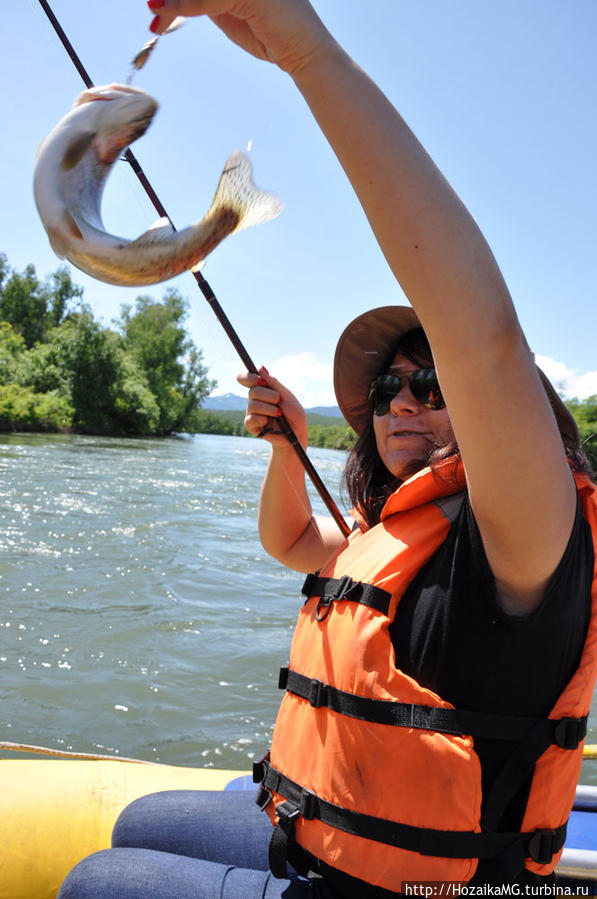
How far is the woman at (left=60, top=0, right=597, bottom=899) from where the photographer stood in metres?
1.05

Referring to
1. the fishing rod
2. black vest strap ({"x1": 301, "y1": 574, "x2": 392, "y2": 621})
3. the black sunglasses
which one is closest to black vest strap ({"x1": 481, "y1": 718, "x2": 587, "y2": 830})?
black vest strap ({"x1": 301, "y1": 574, "x2": 392, "y2": 621})

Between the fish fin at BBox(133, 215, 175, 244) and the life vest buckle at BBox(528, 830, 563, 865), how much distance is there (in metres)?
1.43

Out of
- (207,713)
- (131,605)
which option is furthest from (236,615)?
(207,713)

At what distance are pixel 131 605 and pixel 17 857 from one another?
430 cm

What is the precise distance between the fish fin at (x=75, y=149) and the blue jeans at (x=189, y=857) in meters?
1.53

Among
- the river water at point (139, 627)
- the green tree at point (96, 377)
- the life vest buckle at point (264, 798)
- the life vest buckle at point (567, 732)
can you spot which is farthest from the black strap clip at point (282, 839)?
the green tree at point (96, 377)

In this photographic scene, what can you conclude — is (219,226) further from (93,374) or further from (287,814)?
(93,374)

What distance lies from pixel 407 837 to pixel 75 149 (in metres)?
1.52

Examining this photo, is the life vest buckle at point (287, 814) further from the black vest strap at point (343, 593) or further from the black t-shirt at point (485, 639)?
the black vest strap at point (343, 593)

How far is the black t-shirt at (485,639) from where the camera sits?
1251mm

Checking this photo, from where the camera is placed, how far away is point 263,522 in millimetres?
2438

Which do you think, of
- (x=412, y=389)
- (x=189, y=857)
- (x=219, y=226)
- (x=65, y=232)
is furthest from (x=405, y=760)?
(x=65, y=232)

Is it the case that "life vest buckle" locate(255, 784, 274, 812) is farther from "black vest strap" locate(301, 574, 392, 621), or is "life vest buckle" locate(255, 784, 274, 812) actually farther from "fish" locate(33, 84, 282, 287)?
"fish" locate(33, 84, 282, 287)

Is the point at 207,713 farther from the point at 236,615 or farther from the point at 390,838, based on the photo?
the point at 390,838
